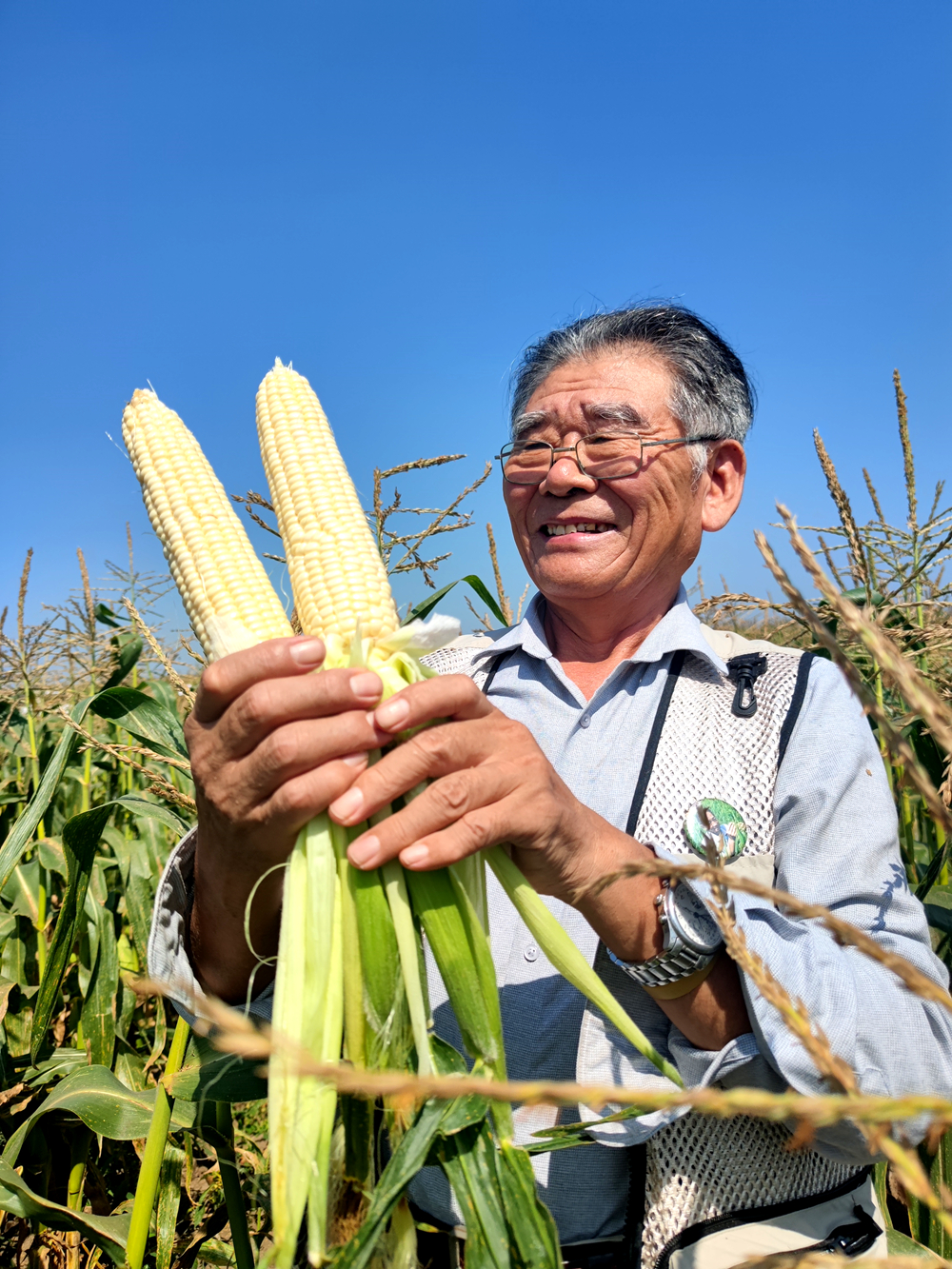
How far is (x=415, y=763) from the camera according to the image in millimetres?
1271

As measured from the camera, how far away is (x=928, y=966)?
1.73 m

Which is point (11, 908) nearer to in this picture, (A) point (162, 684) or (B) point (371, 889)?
(A) point (162, 684)

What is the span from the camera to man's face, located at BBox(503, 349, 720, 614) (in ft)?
8.10

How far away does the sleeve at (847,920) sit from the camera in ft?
5.16

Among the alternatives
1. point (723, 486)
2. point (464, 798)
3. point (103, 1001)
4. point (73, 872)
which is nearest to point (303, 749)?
point (464, 798)

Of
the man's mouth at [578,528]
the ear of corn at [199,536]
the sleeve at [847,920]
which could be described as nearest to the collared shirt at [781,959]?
the sleeve at [847,920]

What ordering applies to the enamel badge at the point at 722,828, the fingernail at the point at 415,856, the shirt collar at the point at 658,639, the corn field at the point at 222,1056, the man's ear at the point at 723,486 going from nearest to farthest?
the corn field at the point at 222,1056
the fingernail at the point at 415,856
the enamel badge at the point at 722,828
the shirt collar at the point at 658,639
the man's ear at the point at 723,486

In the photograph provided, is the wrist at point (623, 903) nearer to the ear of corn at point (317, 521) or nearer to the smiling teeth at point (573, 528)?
the ear of corn at point (317, 521)

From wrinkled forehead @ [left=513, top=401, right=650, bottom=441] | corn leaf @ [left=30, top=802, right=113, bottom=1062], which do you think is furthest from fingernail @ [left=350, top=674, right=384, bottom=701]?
wrinkled forehead @ [left=513, top=401, right=650, bottom=441]

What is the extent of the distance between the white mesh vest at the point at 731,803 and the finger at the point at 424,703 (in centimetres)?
62

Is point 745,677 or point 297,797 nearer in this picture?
point 297,797

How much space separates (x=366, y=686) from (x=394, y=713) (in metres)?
0.06

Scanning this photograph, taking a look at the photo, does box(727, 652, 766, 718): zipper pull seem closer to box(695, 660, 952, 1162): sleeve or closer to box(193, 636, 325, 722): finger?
box(695, 660, 952, 1162): sleeve

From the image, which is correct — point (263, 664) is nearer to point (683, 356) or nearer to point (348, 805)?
point (348, 805)
